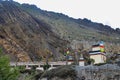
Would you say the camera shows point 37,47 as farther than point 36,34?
No

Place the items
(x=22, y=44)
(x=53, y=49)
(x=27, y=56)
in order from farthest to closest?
(x=53, y=49) → (x=22, y=44) → (x=27, y=56)

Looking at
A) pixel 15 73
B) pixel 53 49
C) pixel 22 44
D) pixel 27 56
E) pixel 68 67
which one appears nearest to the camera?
pixel 15 73

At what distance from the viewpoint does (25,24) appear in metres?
200

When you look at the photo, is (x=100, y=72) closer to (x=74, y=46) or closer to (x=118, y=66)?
(x=118, y=66)

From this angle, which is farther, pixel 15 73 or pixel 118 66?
pixel 118 66

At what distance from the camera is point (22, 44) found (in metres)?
168

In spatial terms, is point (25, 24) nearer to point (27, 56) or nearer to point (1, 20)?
point (1, 20)

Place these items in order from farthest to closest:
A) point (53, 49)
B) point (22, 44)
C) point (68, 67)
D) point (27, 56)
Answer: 1. point (53, 49)
2. point (22, 44)
3. point (27, 56)
4. point (68, 67)

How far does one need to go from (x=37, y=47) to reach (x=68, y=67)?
142 m

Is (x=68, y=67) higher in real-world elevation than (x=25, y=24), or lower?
lower

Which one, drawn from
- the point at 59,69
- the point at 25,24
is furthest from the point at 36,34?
the point at 59,69

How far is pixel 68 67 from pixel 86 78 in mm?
1732

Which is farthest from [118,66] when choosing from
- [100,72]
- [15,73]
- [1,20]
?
[1,20]

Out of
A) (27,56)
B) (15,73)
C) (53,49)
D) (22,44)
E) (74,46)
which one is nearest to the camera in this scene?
(15,73)
